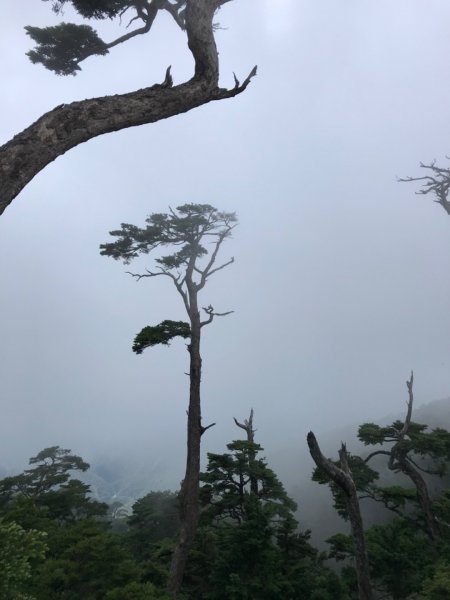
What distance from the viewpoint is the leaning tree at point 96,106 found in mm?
3469

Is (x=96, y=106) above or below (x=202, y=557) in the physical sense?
above

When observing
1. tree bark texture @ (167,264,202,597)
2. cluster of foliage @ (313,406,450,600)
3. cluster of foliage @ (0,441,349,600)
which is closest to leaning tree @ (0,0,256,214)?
cluster of foliage @ (0,441,349,600)

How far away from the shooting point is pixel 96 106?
4.19 meters

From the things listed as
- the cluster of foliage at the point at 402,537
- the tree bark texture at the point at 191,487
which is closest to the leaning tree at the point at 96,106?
the tree bark texture at the point at 191,487

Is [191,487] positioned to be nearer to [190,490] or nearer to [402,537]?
[190,490]

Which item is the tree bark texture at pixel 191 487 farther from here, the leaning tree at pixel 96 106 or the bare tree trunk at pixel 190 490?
the leaning tree at pixel 96 106

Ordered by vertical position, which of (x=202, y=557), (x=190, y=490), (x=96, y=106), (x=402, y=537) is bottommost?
(x=402, y=537)

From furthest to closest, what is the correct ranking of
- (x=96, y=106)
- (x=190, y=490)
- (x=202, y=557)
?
1. (x=202, y=557)
2. (x=190, y=490)
3. (x=96, y=106)

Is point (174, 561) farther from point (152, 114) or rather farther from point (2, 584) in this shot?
point (152, 114)

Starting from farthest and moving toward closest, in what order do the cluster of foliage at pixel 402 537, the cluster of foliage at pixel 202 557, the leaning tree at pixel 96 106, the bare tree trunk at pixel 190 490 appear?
the cluster of foliage at pixel 402 537, the bare tree trunk at pixel 190 490, the cluster of foliage at pixel 202 557, the leaning tree at pixel 96 106

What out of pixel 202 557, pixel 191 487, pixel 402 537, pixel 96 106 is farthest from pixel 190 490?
pixel 96 106

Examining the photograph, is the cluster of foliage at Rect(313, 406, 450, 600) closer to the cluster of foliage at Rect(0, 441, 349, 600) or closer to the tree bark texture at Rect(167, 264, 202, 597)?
the cluster of foliage at Rect(0, 441, 349, 600)

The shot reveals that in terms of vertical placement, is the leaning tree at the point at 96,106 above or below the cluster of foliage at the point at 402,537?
above

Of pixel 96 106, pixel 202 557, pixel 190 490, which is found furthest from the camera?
pixel 202 557
